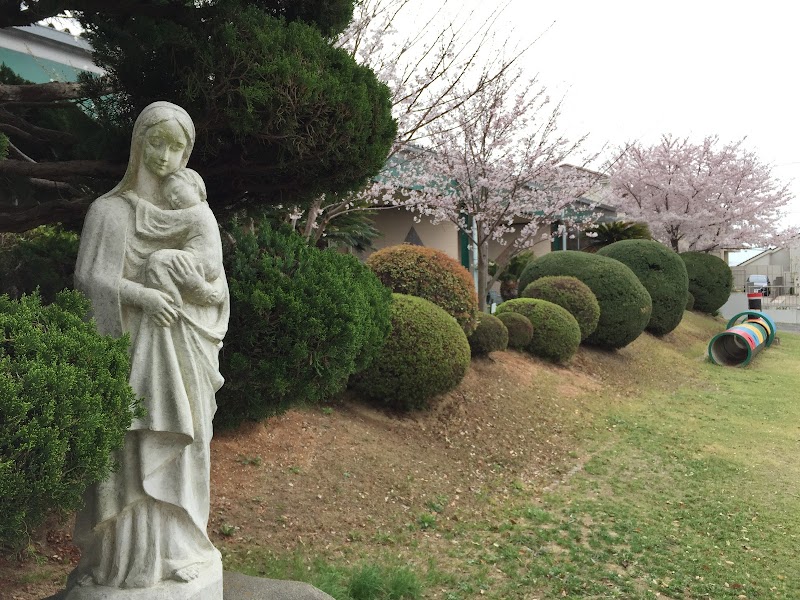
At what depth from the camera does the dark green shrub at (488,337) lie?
970 cm

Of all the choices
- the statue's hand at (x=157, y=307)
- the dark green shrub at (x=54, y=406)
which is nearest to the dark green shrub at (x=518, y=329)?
the statue's hand at (x=157, y=307)

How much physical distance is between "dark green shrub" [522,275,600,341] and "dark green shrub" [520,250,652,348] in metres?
0.40

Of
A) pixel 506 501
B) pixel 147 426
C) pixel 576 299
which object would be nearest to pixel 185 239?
pixel 147 426

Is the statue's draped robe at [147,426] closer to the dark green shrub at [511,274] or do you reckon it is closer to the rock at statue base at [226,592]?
the rock at statue base at [226,592]

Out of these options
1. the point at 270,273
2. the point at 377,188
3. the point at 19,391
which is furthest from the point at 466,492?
the point at 377,188

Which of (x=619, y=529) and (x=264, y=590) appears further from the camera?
(x=619, y=529)

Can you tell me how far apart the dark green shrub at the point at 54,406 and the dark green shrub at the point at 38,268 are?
2584mm

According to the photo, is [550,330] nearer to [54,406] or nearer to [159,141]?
[159,141]

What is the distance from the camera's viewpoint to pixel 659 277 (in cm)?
1512

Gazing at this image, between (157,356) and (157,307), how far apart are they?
0.65 feet

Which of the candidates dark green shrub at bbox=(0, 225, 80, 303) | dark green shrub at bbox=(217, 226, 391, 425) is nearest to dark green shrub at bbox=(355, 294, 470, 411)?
dark green shrub at bbox=(217, 226, 391, 425)

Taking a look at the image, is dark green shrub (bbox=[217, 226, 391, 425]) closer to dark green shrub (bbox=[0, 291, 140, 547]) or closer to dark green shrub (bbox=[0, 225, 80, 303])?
dark green shrub (bbox=[0, 225, 80, 303])

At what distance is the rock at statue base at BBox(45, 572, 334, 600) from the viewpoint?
Answer: 2744mm

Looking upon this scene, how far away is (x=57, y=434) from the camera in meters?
2.21
